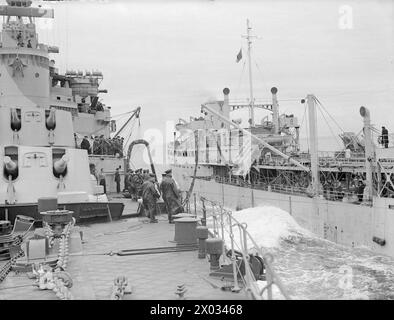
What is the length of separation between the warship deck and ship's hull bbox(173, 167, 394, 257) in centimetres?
1206

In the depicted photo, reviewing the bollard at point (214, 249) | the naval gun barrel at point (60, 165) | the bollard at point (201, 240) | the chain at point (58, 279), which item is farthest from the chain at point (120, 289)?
the naval gun barrel at point (60, 165)

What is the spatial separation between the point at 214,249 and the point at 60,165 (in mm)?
6364

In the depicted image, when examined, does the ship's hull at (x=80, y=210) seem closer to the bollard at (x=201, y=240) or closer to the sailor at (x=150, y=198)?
the sailor at (x=150, y=198)

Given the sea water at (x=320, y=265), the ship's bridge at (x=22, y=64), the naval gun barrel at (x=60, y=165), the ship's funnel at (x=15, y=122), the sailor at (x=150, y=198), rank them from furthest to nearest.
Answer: the ship's bridge at (x=22, y=64) → the sea water at (x=320, y=265) → the ship's funnel at (x=15, y=122) → the naval gun barrel at (x=60, y=165) → the sailor at (x=150, y=198)

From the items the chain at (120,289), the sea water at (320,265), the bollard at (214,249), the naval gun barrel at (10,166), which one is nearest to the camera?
the chain at (120,289)

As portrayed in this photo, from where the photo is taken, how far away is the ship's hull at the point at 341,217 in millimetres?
17641

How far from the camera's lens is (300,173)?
1190 inches

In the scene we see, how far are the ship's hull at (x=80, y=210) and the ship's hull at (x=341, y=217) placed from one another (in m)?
11.4

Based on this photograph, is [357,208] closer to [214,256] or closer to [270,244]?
[270,244]

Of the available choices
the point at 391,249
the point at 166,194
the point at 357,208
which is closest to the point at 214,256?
the point at 166,194

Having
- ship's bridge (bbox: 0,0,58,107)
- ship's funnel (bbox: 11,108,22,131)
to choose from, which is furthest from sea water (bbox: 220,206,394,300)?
ship's bridge (bbox: 0,0,58,107)

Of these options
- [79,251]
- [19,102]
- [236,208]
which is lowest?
[236,208]

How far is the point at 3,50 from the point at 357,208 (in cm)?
1642
